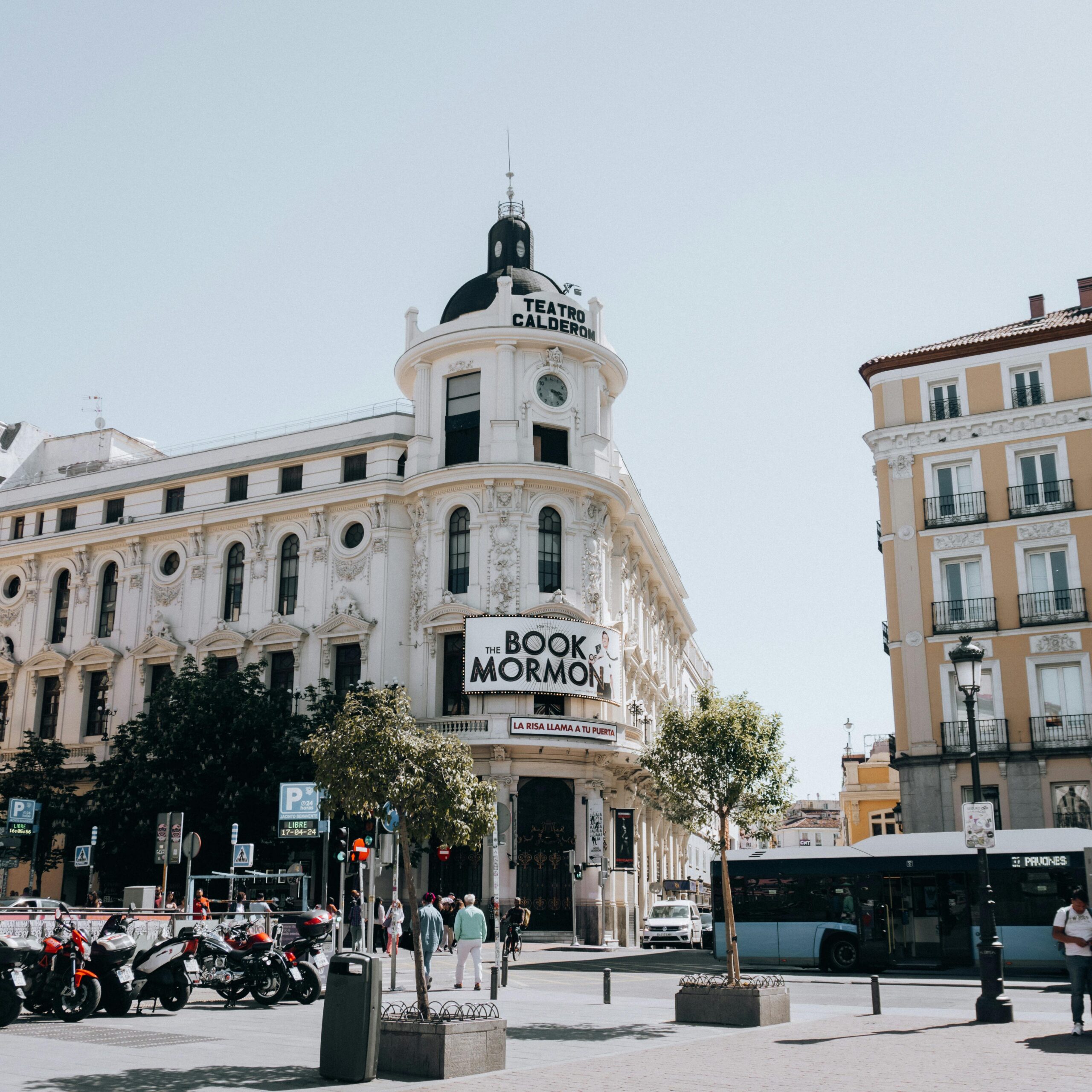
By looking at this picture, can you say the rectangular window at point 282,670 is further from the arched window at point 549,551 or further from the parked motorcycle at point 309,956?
the parked motorcycle at point 309,956

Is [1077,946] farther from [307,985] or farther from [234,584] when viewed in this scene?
[234,584]

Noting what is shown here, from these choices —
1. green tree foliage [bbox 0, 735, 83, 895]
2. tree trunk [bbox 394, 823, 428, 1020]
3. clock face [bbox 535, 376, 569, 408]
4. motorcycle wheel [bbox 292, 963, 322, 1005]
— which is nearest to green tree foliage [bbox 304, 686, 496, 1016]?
tree trunk [bbox 394, 823, 428, 1020]

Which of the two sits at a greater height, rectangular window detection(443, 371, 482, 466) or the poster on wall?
rectangular window detection(443, 371, 482, 466)

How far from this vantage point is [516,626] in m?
39.0

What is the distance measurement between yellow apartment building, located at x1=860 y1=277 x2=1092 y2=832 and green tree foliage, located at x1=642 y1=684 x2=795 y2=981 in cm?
1537

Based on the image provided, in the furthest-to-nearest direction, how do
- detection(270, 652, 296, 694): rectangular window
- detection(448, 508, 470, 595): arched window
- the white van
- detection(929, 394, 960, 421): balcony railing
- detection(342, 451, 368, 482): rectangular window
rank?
detection(342, 451, 368, 482): rectangular window → detection(270, 652, 296, 694): rectangular window → detection(448, 508, 470, 595): arched window → the white van → detection(929, 394, 960, 421): balcony railing

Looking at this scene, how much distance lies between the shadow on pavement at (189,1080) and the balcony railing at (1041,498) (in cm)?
3094

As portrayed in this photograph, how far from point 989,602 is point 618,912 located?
1657 cm

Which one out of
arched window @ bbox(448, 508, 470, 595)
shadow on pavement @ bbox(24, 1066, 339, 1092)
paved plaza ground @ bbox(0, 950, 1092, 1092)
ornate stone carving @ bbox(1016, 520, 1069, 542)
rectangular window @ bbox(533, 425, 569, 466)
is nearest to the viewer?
shadow on pavement @ bbox(24, 1066, 339, 1092)

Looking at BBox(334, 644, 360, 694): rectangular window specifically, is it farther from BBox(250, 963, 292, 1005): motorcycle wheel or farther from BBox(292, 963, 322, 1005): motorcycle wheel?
BBox(250, 963, 292, 1005): motorcycle wheel

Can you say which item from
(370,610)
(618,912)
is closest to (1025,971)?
(618,912)

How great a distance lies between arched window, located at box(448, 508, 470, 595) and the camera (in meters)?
41.2

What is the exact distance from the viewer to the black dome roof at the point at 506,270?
4503 cm

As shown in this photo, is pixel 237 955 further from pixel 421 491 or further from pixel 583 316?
pixel 583 316
